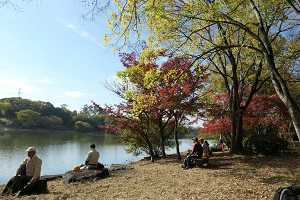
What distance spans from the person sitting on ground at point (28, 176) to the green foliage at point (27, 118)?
59.4 m

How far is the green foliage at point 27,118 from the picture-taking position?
184 feet

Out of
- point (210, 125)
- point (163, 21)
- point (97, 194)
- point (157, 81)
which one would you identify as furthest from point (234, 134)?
point (97, 194)

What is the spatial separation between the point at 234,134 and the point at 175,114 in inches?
134

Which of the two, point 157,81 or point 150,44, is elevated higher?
point 150,44

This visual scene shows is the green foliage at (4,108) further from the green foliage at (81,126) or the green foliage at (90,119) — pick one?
the green foliage at (81,126)

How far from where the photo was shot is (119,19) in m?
4.47

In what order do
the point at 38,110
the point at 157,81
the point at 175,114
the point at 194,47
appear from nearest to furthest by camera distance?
1. the point at 157,81
2. the point at 194,47
3. the point at 175,114
4. the point at 38,110

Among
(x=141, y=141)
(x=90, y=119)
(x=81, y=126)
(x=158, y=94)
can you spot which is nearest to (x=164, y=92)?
(x=158, y=94)

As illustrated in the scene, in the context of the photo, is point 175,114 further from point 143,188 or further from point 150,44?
point 143,188

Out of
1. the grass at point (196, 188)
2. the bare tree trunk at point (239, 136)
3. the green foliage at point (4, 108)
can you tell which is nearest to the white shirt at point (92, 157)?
the grass at point (196, 188)

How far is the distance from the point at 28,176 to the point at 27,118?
60.6 m

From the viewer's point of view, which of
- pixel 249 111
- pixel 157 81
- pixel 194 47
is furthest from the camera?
pixel 249 111

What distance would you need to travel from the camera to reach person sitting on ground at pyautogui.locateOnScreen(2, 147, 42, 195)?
15.8 ft

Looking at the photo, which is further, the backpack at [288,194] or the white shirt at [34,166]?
the white shirt at [34,166]
